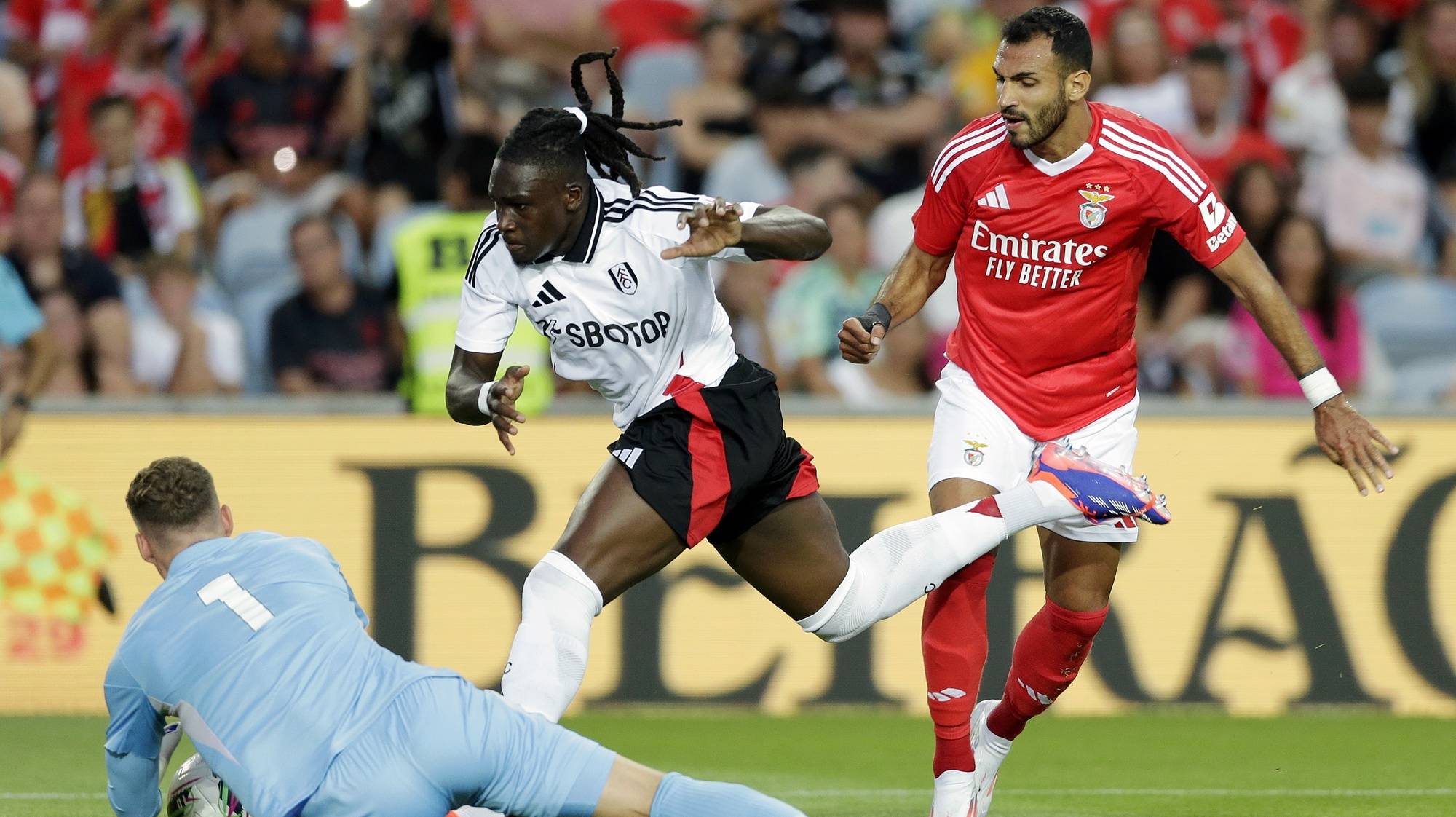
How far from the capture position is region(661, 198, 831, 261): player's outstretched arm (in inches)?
216

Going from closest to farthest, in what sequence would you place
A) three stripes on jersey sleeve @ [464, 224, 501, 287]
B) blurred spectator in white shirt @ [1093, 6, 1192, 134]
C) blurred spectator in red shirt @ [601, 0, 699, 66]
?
1. three stripes on jersey sleeve @ [464, 224, 501, 287]
2. blurred spectator in white shirt @ [1093, 6, 1192, 134]
3. blurred spectator in red shirt @ [601, 0, 699, 66]

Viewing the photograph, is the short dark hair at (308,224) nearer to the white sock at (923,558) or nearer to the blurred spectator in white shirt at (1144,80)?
the blurred spectator in white shirt at (1144,80)

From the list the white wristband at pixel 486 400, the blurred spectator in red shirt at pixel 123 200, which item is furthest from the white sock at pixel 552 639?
the blurred spectator in red shirt at pixel 123 200

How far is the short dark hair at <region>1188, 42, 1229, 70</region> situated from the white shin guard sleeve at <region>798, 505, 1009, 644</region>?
6.62 meters

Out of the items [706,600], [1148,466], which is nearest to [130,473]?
[706,600]

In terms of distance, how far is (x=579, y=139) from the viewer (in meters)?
5.79

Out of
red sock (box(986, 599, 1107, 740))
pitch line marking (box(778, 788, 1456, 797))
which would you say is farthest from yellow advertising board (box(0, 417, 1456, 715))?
red sock (box(986, 599, 1107, 740))

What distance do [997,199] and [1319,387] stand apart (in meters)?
1.23

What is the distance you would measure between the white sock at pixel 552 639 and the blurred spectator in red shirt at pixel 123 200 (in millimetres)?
6686

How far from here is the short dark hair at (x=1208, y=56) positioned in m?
11.8

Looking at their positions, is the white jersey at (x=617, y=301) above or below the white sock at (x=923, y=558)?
above

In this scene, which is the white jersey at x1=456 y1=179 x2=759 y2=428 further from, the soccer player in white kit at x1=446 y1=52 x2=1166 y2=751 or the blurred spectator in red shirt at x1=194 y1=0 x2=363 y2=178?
the blurred spectator in red shirt at x1=194 y1=0 x2=363 y2=178

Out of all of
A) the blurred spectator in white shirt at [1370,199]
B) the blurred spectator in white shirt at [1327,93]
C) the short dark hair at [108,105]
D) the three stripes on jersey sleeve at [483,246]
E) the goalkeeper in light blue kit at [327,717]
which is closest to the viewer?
the goalkeeper in light blue kit at [327,717]

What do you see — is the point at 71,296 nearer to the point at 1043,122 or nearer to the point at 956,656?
the point at 956,656
